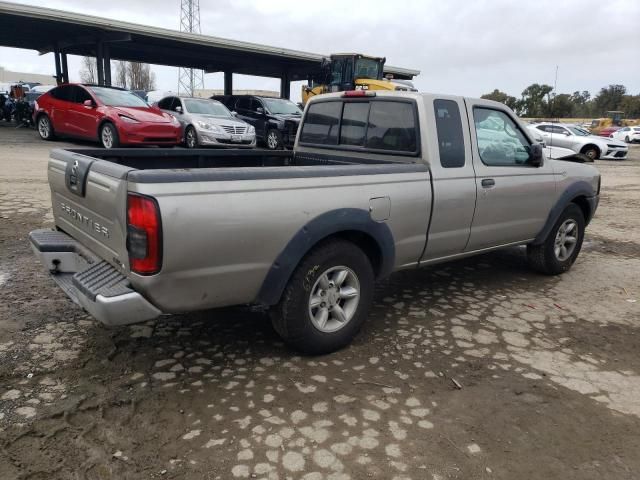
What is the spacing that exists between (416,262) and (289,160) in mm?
1836

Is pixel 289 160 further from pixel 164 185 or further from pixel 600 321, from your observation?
pixel 600 321

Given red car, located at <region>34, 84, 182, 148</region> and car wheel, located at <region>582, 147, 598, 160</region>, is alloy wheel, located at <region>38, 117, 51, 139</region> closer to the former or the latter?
red car, located at <region>34, 84, 182, 148</region>

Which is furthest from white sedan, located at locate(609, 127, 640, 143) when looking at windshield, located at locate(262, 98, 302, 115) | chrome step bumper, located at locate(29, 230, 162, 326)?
chrome step bumper, located at locate(29, 230, 162, 326)

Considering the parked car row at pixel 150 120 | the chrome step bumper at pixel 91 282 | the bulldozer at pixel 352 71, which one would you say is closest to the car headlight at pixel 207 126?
the parked car row at pixel 150 120

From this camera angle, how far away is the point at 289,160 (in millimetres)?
5160

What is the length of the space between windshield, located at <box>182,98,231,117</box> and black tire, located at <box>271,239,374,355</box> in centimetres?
1224

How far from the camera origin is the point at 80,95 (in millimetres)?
13273

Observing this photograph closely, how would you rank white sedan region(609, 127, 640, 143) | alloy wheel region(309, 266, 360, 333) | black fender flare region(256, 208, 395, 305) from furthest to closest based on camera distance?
white sedan region(609, 127, 640, 143) < alloy wheel region(309, 266, 360, 333) < black fender flare region(256, 208, 395, 305)

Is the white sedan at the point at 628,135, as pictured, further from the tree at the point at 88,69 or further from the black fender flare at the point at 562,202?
the tree at the point at 88,69

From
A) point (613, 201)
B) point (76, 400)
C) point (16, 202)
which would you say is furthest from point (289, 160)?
point (613, 201)

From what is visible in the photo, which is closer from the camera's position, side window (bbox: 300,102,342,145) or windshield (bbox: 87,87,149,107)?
side window (bbox: 300,102,342,145)

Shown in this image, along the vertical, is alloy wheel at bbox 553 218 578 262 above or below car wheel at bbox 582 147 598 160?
below

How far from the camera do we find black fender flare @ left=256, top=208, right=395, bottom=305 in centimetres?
306

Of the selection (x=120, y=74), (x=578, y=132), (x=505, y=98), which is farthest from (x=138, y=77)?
(x=578, y=132)
